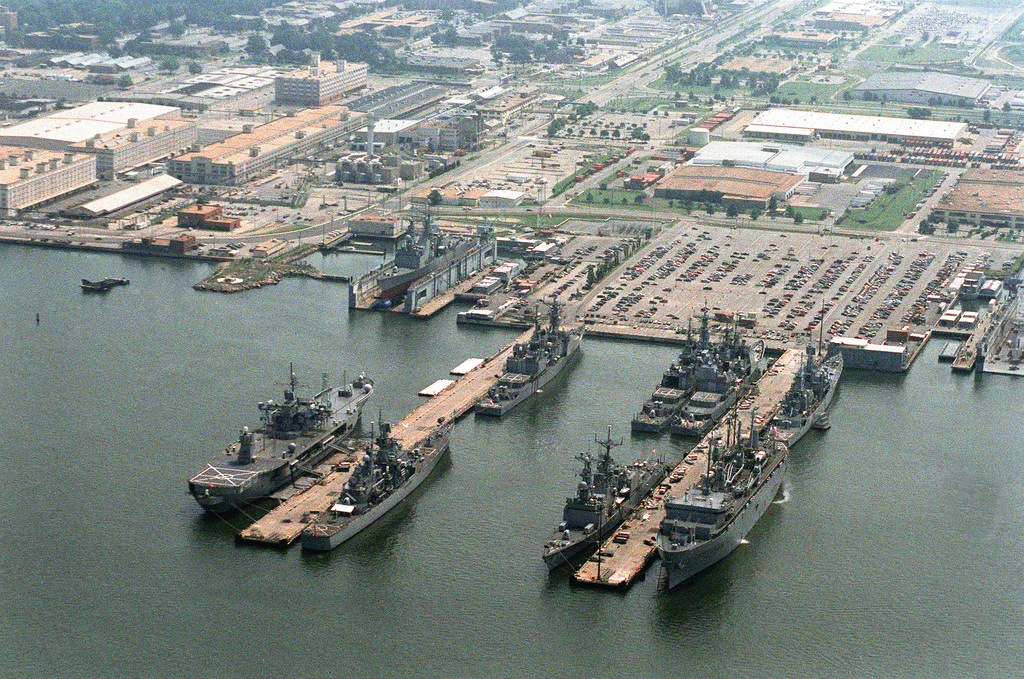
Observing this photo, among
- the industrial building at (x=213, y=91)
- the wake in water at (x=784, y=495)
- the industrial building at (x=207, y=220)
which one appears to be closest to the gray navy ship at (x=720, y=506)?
the wake in water at (x=784, y=495)

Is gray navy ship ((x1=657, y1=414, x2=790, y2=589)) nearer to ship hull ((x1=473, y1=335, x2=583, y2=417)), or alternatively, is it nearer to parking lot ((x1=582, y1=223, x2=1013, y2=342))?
ship hull ((x1=473, y1=335, x2=583, y2=417))

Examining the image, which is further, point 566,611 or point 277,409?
point 277,409

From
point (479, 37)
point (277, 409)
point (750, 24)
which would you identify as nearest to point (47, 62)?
point (479, 37)

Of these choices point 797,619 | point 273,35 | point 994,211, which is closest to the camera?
point 797,619

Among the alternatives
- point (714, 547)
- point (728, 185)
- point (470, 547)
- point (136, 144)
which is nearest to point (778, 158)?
point (728, 185)

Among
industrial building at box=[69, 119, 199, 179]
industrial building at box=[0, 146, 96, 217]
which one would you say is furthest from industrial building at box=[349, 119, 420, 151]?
industrial building at box=[0, 146, 96, 217]

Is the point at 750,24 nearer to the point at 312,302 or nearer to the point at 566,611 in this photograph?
the point at 312,302

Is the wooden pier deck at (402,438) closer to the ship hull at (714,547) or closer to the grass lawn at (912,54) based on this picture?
the ship hull at (714,547)
